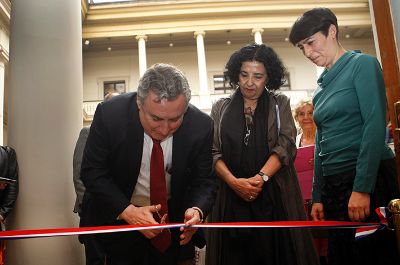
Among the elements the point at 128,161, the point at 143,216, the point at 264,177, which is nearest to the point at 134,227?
the point at 143,216

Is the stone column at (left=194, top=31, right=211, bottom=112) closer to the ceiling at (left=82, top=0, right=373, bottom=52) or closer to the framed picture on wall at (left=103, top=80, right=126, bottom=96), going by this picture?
the ceiling at (left=82, top=0, right=373, bottom=52)

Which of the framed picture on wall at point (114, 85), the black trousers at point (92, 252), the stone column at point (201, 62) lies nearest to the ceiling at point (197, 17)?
the stone column at point (201, 62)

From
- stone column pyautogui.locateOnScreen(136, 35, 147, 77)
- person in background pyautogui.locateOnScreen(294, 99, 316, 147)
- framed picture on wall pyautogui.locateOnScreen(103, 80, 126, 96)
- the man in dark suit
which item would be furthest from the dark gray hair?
framed picture on wall pyautogui.locateOnScreen(103, 80, 126, 96)

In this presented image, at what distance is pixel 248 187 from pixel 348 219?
56 cm

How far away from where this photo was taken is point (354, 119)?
6.47ft

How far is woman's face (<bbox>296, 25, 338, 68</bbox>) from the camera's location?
2117mm

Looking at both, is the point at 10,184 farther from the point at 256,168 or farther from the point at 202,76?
the point at 202,76

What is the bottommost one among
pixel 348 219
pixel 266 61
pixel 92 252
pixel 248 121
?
pixel 92 252

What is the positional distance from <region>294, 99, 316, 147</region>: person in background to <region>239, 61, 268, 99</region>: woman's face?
1.27 metres

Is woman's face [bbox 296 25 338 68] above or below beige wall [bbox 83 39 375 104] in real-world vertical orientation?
below

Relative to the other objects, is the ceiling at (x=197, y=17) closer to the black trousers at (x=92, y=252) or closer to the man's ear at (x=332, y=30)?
the black trousers at (x=92, y=252)

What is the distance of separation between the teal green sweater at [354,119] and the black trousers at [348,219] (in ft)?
0.20

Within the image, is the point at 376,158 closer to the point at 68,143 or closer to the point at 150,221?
the point at 150,221

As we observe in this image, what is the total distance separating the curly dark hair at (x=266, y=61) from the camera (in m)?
2.59
